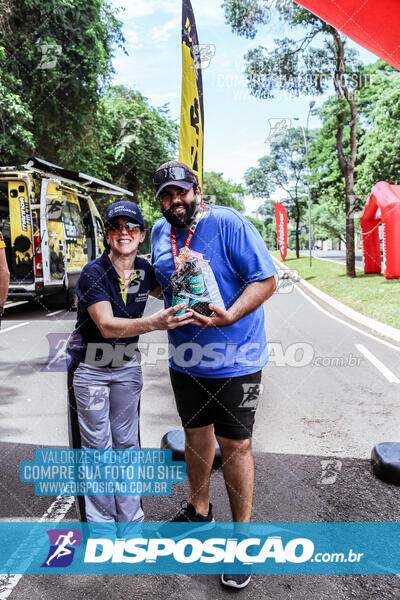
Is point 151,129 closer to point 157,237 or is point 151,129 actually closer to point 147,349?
point 147,349

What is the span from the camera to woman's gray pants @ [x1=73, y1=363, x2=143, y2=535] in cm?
248

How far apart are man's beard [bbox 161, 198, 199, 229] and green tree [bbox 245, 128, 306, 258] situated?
43.0 metres

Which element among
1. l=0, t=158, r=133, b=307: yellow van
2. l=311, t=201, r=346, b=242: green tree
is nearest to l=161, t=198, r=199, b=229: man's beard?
l=0, t=158, r=133, b=307: yellow van

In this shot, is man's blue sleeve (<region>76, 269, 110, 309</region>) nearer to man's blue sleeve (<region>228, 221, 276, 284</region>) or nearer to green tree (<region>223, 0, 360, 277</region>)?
man's blue sleeve (<region>228, 221, 276, 284</region>)

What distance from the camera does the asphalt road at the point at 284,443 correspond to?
2.32m

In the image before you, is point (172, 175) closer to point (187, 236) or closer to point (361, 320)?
point (187, 236)

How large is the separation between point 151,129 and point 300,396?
23064 mm

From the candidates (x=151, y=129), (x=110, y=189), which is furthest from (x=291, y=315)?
(x=151, y=129)

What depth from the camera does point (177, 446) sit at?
3.64 meters

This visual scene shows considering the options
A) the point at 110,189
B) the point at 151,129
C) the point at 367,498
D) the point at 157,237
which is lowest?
the point at 367,498

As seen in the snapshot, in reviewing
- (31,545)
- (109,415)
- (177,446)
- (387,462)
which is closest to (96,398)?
(109,415)

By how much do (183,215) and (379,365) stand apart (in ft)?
16.4

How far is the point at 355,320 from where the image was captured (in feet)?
34.9

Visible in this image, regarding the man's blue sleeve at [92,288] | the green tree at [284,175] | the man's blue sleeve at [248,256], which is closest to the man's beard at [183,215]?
the man's blue sleeve at [248,256]
